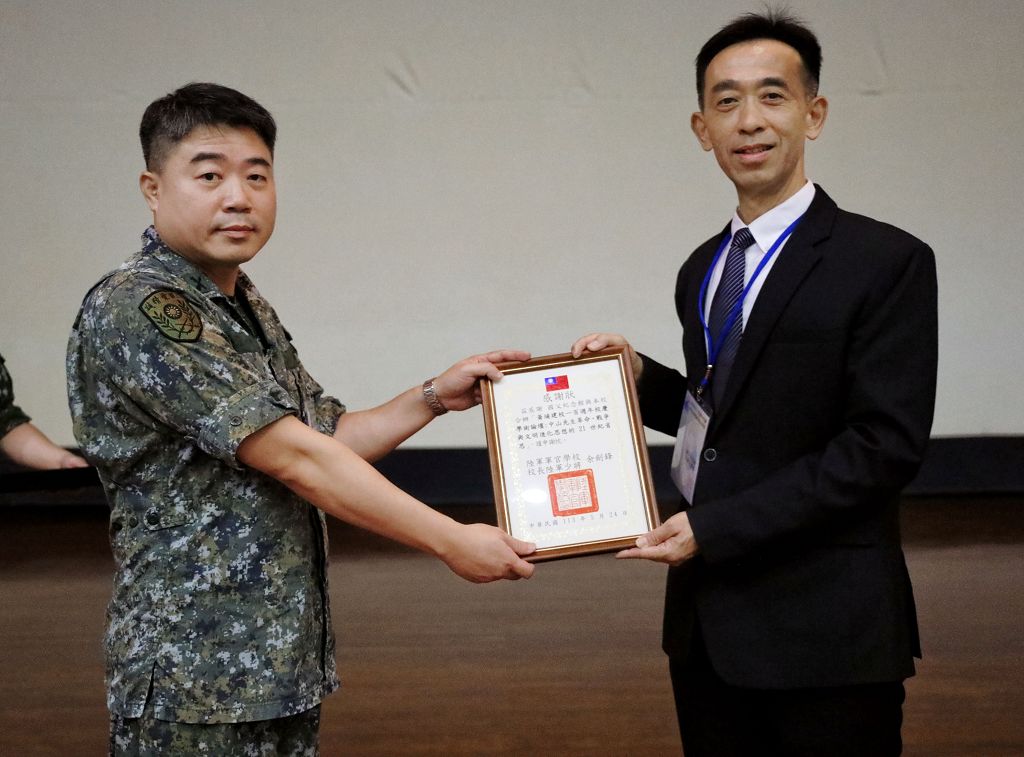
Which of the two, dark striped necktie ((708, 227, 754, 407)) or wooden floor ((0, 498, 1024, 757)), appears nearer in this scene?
dark striped necktie ((708, 227, 754, 407))

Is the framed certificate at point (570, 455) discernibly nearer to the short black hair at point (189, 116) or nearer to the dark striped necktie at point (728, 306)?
the dark striped necktie at point (728, 306)

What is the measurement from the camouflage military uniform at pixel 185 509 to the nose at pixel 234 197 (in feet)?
0.38

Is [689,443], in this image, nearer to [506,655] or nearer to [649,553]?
[649,553]

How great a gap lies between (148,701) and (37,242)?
15.6 ft

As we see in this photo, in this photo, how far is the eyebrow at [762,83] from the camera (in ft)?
5.65

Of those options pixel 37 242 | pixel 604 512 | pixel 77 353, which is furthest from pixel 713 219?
pixel 77 353

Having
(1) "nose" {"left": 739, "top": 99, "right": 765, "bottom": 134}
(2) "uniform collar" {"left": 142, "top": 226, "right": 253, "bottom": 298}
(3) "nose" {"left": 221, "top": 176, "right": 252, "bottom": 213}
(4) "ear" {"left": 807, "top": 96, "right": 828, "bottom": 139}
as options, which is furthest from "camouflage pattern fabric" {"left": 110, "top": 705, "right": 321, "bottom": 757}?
(4) "ear" {"left": 807, "top": 96, "right": 828, "bottom": 139}

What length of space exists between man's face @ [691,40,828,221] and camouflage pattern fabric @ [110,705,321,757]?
3.70 ft

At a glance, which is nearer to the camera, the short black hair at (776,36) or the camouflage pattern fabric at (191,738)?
the camouflage pattern fabric at (191,738)

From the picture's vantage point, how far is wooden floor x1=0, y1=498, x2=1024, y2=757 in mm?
2967

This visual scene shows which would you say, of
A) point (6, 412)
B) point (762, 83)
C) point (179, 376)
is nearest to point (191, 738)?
point (179, 376)

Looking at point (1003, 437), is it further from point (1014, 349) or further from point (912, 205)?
point (912, 205)

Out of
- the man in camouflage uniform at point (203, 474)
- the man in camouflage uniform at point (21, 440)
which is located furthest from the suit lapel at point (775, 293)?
the man in camouflage uniform at point (21, 440)

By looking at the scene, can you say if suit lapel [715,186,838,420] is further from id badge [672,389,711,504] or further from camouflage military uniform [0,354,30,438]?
camouflage military uniform [0,354,30,438]
